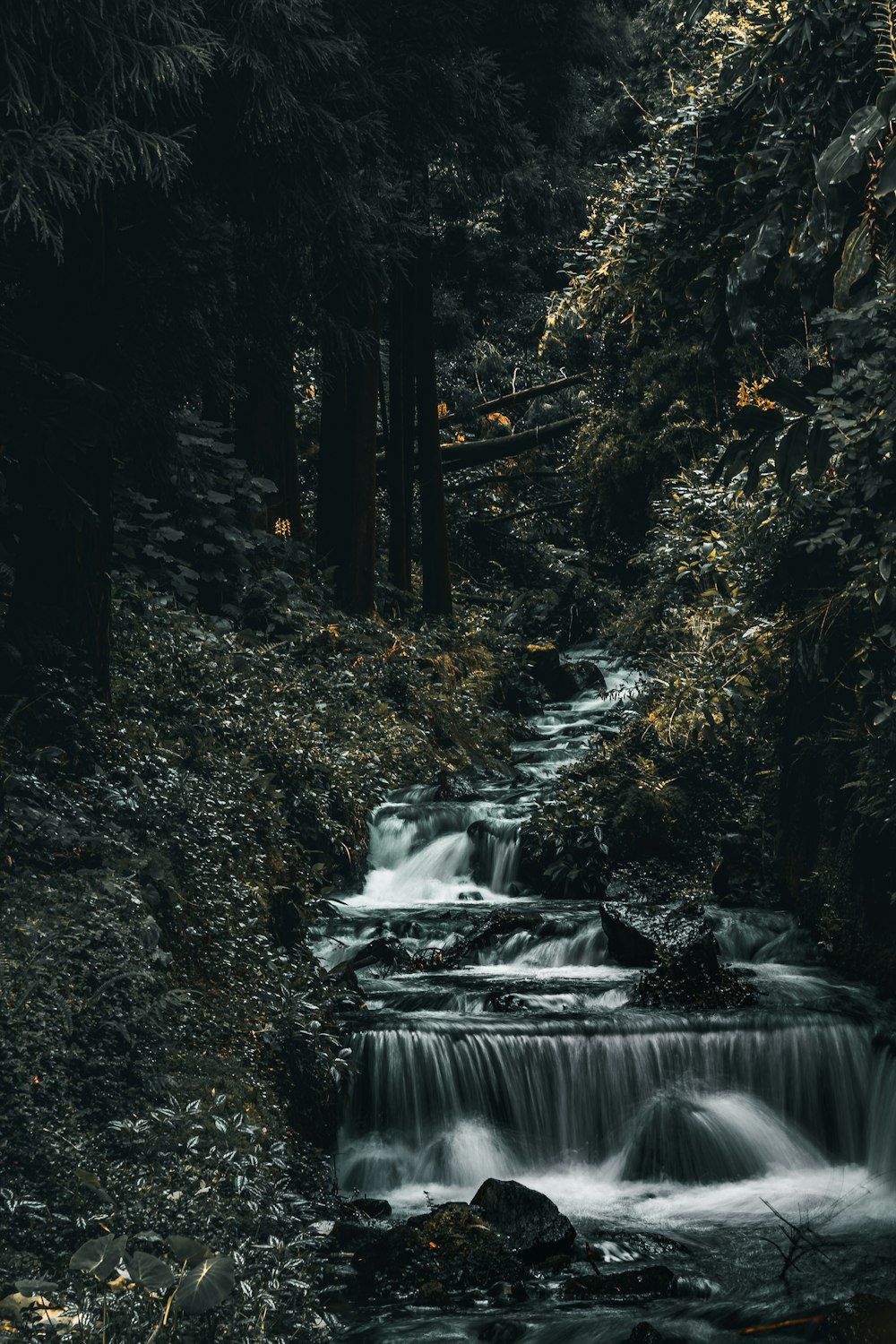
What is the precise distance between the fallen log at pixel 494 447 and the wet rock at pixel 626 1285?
1832 cm

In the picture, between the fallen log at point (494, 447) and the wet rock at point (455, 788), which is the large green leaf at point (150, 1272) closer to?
the wet rock at point (455, 788)

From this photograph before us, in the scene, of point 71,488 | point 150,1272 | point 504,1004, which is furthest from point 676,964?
point 150,1272

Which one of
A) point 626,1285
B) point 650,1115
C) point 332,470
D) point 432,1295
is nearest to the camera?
point 432,1295

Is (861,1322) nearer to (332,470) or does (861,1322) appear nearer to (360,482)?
(360,482)

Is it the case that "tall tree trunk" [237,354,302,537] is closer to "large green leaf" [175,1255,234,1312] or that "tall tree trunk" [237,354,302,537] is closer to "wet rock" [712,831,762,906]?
"wet rock" [712,831,762,906]

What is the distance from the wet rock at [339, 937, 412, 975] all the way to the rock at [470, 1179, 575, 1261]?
3502mm

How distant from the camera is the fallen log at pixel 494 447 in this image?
23609 millimetres

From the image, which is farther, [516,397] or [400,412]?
[516,397]

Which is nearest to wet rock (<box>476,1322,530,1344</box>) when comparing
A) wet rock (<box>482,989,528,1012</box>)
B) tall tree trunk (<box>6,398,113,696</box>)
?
wet rock (<box>482,989,528,1012</box>)

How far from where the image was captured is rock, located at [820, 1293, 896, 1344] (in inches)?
222

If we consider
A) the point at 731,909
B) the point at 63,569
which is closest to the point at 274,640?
the point at 731,909

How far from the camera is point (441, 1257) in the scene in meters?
6.45

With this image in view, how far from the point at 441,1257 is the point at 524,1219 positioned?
54cm

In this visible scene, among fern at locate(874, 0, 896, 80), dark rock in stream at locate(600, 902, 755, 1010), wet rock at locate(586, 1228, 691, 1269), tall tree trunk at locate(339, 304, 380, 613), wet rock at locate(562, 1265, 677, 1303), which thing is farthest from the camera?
tall tree trunk at locate(339, 304, 380, 613)
